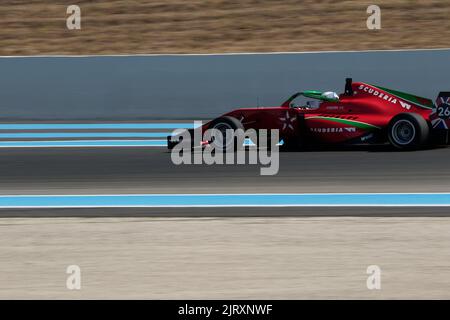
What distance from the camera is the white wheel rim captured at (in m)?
13.0

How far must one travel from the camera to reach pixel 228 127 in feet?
43.6

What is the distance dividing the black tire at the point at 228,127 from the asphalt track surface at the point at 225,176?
0.68m

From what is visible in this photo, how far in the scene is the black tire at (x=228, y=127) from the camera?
13.2 metres

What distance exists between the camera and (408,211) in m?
9.12

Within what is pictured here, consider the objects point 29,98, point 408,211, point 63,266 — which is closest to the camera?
point 63,266

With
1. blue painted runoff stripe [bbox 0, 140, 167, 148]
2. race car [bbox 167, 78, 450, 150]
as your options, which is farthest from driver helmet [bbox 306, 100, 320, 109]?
blue painted runoff stripe [bbox 0, 140, 167, 148]

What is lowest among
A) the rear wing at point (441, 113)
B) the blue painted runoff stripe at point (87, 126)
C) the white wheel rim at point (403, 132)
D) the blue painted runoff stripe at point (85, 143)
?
the white wheel rim at point (403, 132)

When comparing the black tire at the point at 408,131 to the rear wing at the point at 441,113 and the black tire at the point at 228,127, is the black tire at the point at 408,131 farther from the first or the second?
the black tire at the point at 228,127

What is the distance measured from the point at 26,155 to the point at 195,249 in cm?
739

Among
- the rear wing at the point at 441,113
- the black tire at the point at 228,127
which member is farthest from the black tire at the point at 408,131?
the black tire at the point at 228,127

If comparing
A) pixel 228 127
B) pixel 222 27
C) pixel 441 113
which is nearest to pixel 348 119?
pixel 441 113
